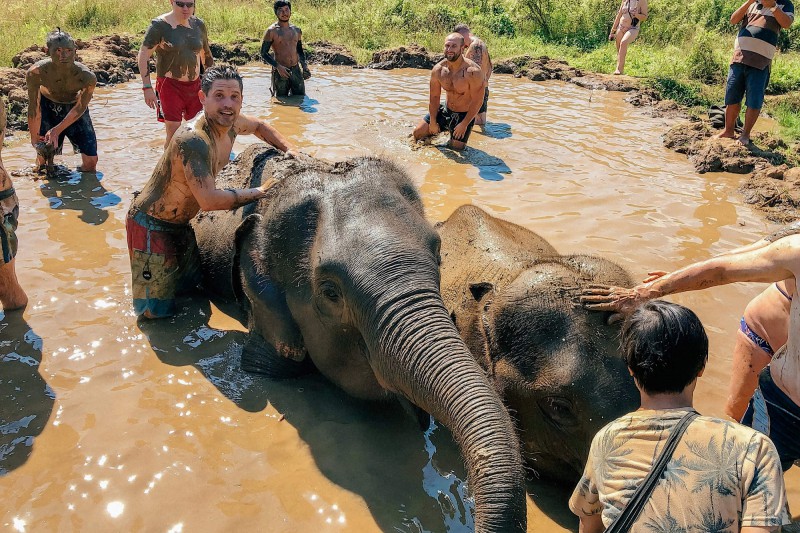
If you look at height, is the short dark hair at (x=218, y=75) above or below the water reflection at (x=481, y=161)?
above

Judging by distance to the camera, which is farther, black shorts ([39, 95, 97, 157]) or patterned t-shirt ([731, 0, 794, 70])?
patterned t-shirt ([731, 0, 794, 70])

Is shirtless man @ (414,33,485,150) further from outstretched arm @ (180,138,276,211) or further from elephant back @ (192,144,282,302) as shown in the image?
outstretched arm @ (180,138,276,211)

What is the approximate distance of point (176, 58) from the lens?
821 cm

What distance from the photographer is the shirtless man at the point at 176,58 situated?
321 inches

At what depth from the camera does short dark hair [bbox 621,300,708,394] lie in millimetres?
2049

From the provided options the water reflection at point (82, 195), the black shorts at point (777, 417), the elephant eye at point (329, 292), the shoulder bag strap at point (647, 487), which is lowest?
the water reflection at point (82, 195)

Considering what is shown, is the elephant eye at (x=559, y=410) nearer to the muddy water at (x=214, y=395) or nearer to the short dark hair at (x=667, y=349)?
the muddy water at (x=214, y=395)

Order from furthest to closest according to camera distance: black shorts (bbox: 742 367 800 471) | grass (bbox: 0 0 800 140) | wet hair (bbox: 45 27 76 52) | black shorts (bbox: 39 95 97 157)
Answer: grass (bbox: 0 0 800 140), black shorts (bbox: 39 95 97 157), wet hair (bbox: 45 27 76 52), black shorts (bbox: 742 367 800 471)

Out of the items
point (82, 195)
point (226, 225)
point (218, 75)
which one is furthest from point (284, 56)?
point (218, 75)

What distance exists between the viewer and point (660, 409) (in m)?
2.10

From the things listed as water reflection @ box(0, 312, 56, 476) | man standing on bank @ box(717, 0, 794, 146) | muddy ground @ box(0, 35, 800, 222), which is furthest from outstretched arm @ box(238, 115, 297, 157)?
man standing on bank @ box(717, 0, 794, 146)

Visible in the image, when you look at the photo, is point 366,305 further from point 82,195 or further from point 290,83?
point 290,83

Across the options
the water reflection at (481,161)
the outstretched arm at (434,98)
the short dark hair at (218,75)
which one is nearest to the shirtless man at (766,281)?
the short dark hair at (218,75)

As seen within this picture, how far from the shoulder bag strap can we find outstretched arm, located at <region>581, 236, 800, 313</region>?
1081 mm
